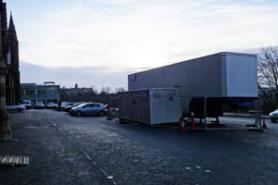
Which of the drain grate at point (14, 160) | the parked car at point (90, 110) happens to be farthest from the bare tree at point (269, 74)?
the drain grate at point (14, 160)

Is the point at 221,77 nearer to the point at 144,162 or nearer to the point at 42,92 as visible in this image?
the point at 144,162

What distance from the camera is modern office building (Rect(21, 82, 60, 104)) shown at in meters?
131

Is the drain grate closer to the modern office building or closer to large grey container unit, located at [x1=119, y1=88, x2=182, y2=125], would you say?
large grey container unit, located at [x1=119, y1=88, x2=182, y2=125]

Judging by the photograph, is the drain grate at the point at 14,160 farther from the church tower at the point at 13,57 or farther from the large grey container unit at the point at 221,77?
the church tower at the point at 13,57

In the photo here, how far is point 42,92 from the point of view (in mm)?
132375

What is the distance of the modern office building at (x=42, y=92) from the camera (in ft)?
429

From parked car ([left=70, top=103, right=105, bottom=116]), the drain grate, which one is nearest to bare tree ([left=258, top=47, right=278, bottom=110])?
parked car ([left=70, top=103, right=105, bottom=116])

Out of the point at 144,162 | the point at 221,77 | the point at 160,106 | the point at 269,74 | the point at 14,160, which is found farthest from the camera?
the point at 269,74

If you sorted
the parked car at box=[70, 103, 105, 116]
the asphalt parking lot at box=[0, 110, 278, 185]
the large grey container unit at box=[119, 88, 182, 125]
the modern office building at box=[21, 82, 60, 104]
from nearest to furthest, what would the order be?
the asphalt parking lot at box=[0, 110, 278, 185] → the large grey container unit at box=[119, 88, 182, 125] → the parked car at box=[70, 103, 105, 116] → the modern office building at box=[21, 82, 60, 104]

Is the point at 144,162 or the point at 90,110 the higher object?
the point at 90,110

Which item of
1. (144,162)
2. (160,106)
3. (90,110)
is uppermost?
(160,106)

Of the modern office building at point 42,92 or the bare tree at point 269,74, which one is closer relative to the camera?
the bare tree at point 269,74

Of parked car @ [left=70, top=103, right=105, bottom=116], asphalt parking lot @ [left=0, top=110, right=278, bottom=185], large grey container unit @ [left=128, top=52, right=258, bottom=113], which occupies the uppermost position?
large grey container unit @ [left=128, top=52, right=258, bottom=113]

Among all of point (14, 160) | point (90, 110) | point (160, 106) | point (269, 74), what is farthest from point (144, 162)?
point (269, 74)
